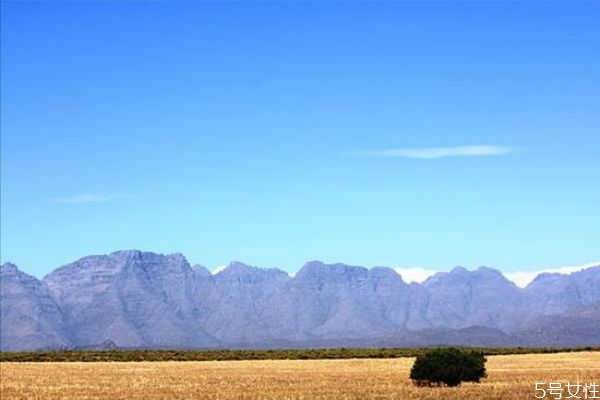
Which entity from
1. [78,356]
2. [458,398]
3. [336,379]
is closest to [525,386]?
[458,398]

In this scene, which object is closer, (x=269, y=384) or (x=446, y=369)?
(x=446, y=369)

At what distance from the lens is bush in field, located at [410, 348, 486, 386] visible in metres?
55.1

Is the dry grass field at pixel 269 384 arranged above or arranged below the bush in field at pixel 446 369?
below

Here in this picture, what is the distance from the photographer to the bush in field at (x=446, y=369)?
55062 millimetres

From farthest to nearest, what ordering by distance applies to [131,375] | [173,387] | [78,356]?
[78,356]
[131,375]
[173,387]

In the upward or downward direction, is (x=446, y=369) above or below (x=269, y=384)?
above

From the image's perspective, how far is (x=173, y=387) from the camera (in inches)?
2179

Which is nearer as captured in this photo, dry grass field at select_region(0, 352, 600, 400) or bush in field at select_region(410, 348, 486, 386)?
dry grass field at select_region(0, 352, 600, 400)

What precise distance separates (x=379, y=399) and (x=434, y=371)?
10.5 m

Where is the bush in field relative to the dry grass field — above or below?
above

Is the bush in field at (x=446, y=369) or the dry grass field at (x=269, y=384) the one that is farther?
the bush in field at (x=446, y=369)

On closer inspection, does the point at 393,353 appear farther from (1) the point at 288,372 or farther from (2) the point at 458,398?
(2) the point at 458,398

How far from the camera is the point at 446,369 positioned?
181ft

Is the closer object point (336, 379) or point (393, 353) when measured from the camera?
point (336, 379)
